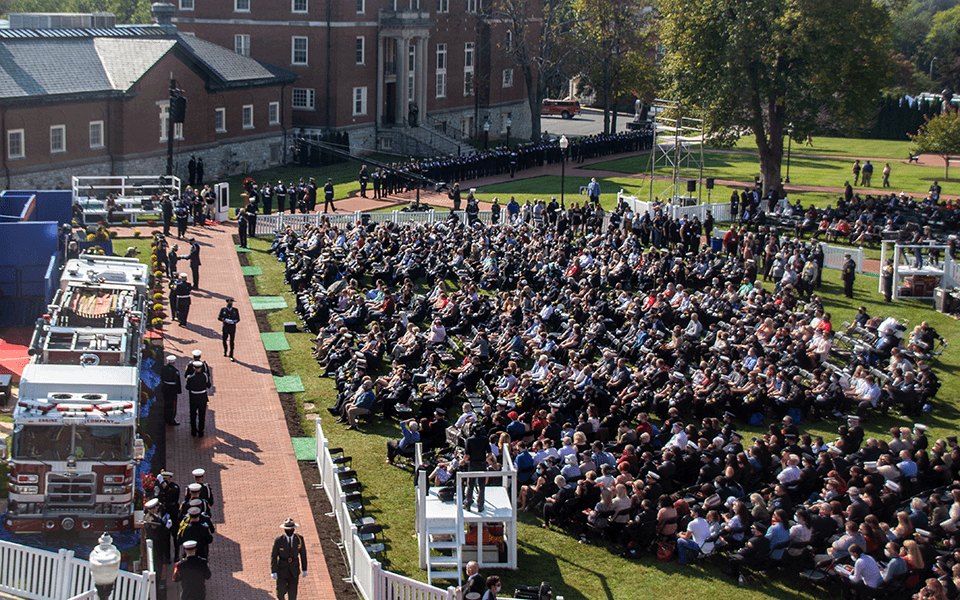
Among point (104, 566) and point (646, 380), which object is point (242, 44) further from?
point (104, 566)

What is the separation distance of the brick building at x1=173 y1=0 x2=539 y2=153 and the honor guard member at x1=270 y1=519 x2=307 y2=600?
47278 mm

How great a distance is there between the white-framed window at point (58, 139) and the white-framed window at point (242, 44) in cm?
1871

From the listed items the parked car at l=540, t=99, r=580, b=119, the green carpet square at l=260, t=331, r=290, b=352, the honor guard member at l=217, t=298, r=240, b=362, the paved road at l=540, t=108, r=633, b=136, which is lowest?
the green carpet square at l=260, t=331, r=290, b=352

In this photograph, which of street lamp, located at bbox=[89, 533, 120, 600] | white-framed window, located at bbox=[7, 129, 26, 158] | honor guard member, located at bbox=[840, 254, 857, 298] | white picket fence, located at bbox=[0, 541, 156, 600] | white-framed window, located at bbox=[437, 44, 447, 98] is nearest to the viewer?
street lamp, located at bbox=[89, 533, 120, 600]

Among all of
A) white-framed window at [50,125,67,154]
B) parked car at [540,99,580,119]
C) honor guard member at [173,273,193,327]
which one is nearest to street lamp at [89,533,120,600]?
honor guard member at [173,273,193,327]

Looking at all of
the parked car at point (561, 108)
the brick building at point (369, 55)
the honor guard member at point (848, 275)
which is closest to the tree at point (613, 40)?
the brick building at point (369, 55)

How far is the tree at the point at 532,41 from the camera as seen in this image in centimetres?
6988

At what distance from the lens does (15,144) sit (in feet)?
137

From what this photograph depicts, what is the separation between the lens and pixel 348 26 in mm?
61094

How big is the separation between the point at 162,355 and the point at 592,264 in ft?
45.5

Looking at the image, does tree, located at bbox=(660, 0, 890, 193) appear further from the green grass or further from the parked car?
the parked car

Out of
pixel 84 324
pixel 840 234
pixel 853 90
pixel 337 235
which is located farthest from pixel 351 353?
pixel 853 90

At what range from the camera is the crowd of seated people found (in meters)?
17.4

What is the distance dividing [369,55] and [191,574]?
52.3 metres
